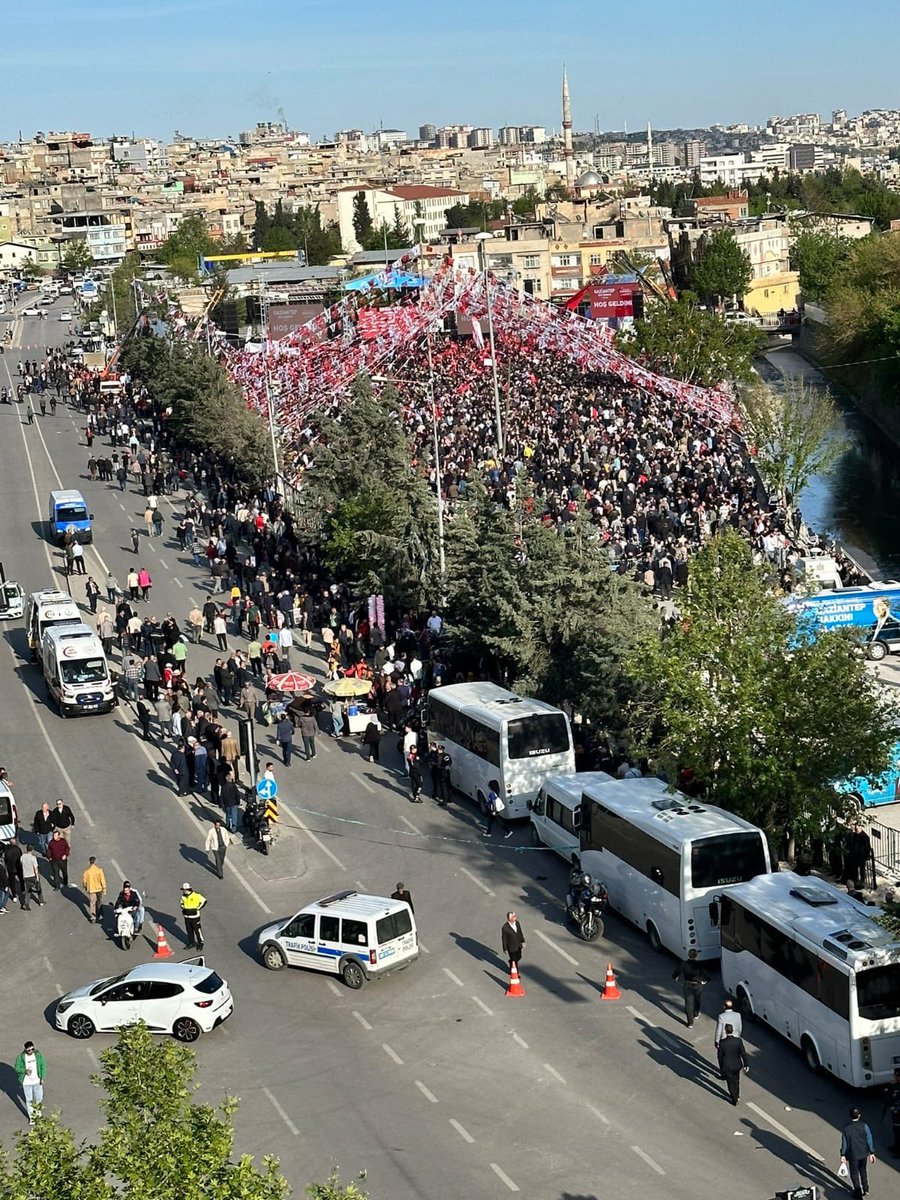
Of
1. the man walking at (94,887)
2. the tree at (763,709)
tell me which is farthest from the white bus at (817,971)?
A: the man walking at (94,887)

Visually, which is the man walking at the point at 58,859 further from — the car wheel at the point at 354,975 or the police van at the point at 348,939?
the car wheel at the point at 354,975

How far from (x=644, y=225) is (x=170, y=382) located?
66.5 meters

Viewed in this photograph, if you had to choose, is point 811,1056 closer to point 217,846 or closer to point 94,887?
point 217,846

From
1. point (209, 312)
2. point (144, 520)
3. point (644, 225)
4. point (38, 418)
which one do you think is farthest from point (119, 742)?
point (644, 225)

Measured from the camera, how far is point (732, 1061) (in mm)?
17766

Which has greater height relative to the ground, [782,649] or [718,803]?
[782,649]

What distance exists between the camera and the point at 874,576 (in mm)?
52875

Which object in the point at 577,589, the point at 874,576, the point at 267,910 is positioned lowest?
the point at 874,576

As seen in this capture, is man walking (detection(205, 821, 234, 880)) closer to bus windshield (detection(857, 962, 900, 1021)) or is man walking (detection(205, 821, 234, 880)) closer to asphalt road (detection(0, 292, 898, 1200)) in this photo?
asphalt road (detection(0, 292, 898, 1200))

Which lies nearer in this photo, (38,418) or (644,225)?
(38,418)

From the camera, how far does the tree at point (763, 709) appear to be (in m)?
22.9

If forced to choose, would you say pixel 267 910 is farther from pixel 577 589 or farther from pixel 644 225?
pixel 644 225

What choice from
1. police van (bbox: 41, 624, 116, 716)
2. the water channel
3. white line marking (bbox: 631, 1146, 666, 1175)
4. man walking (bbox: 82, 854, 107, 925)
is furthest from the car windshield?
the water channel

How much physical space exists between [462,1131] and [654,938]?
5.24m
